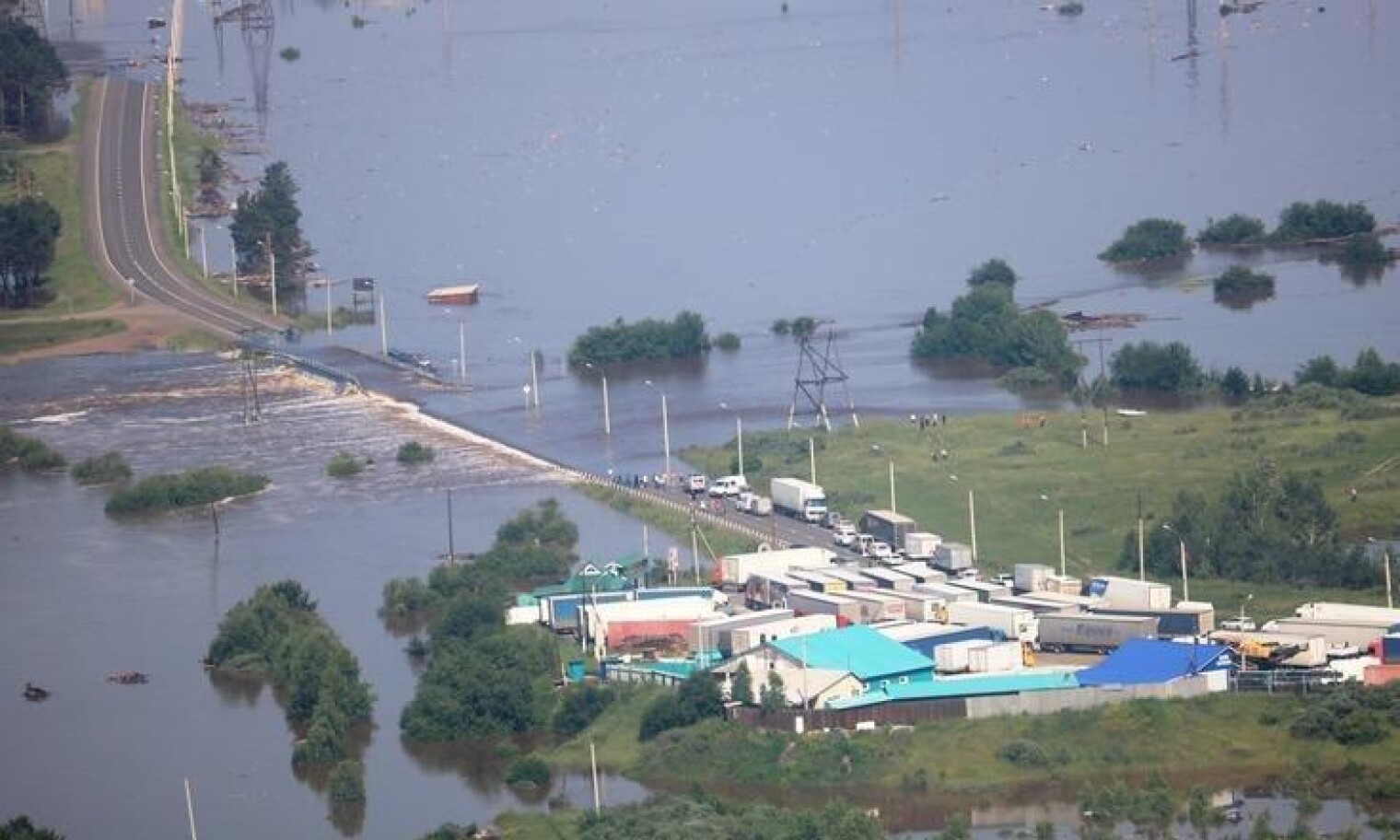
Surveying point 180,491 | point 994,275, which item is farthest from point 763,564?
point 994,275

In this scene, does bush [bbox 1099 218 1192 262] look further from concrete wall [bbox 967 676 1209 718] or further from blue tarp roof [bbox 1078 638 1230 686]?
concrete wall [bbox 967 676 1209 718]

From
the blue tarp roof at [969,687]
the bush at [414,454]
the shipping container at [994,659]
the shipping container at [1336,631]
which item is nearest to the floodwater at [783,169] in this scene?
the bush at [414,454]

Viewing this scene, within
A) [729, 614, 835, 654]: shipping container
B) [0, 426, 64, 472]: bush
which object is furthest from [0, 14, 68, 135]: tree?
[729, 614, 835, 654]: shipping container

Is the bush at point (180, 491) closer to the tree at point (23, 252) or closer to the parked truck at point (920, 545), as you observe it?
the parked truck at point (920, 545)

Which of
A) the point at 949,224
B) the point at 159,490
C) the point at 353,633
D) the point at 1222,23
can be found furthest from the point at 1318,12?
the point at 353,633

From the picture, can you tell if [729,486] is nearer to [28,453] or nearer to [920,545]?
[920,545]
